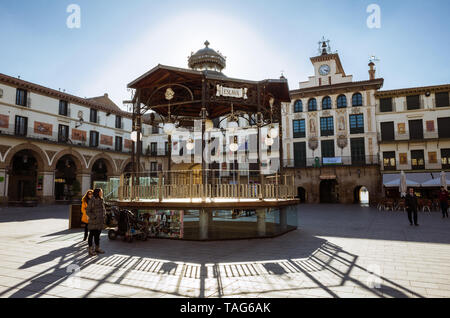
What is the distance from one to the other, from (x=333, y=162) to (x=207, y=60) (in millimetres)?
24524

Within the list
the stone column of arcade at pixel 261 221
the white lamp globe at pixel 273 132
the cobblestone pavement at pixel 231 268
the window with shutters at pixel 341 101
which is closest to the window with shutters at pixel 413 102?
the window with shutters at pixel 341 101

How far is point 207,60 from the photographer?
12586 mm

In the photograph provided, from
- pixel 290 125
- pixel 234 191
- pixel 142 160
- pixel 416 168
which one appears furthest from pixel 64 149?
pixel 416 168

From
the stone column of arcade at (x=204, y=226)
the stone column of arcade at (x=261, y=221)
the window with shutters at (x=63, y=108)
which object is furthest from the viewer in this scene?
the window with shutters at (x=63, y=108)

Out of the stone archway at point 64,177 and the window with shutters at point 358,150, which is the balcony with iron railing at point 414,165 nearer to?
the window with shutters at point 358,150

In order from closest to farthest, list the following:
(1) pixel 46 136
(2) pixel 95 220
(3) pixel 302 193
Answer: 1. (2) pixel 95 220
2. (1) pixel 46 136
3. (3) pixel 302 193

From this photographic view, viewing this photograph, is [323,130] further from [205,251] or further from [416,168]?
[205,251]

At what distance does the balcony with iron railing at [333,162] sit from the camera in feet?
103

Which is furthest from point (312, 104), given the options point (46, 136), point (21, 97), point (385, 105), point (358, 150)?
point (21, 97)

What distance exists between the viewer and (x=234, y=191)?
9289 millimetres

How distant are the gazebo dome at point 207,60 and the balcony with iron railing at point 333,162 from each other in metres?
23.6

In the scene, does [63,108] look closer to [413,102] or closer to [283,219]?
[283,219]

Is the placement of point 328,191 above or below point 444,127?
below
